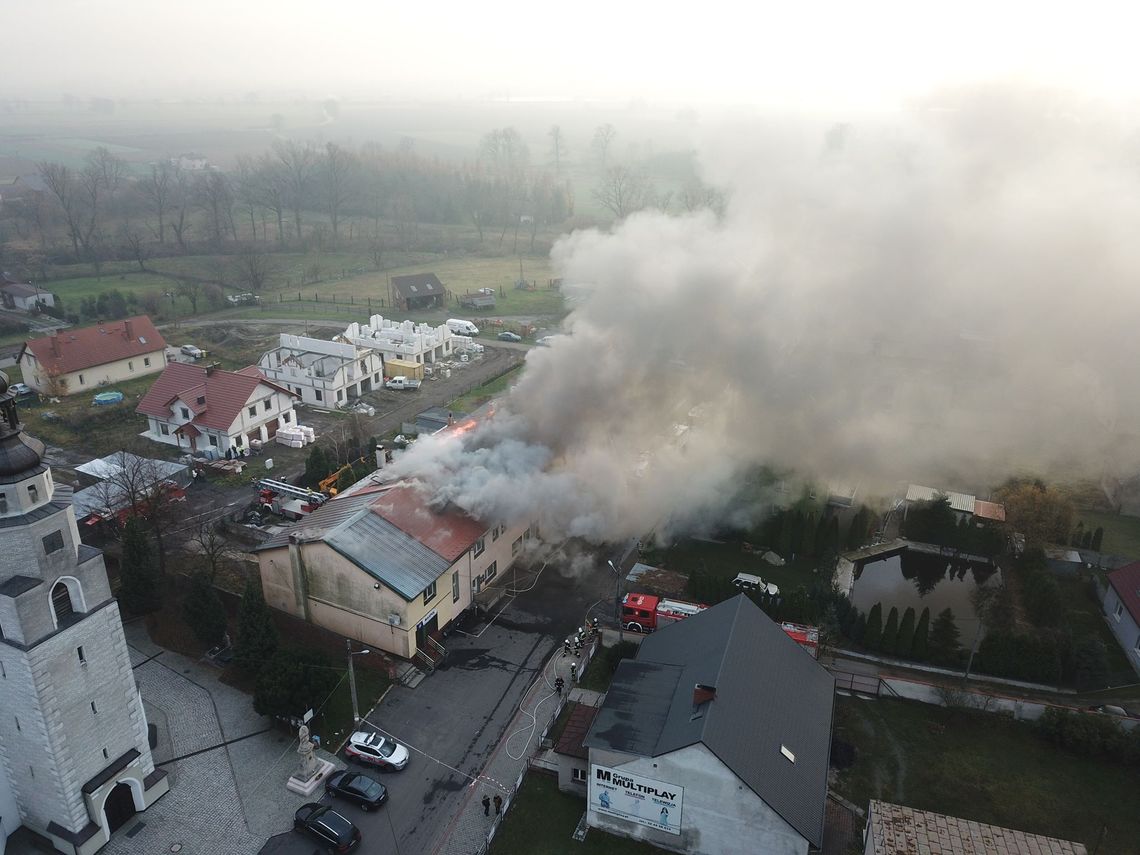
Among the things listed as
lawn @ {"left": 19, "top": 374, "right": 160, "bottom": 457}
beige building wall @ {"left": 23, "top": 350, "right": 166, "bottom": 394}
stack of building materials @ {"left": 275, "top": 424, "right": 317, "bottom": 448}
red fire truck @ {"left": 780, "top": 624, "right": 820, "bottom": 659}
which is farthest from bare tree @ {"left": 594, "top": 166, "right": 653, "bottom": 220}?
red fire truck @ {"left": 780, "top": 624, "right": 820, "bottom": 659}

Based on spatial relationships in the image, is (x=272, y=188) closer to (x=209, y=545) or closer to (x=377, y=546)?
(x=209, y=545)

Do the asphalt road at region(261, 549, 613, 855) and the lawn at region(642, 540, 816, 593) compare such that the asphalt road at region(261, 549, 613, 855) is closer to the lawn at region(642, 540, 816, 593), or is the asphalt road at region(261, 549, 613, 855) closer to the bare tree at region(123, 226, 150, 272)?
the lawn at region(642, 540, 816, 593)

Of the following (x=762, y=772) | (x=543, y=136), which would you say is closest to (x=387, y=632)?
(x=762, y=772)

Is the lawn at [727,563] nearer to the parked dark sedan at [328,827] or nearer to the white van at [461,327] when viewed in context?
the parked dark sedan at [328,827]

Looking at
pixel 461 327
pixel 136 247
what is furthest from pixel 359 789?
pixel 136 247

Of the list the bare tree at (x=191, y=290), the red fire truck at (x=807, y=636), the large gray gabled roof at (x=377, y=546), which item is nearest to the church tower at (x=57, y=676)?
the large gray gabled roof at (x=377, y=546)

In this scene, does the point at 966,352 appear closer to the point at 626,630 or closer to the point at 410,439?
the point at 626,630
